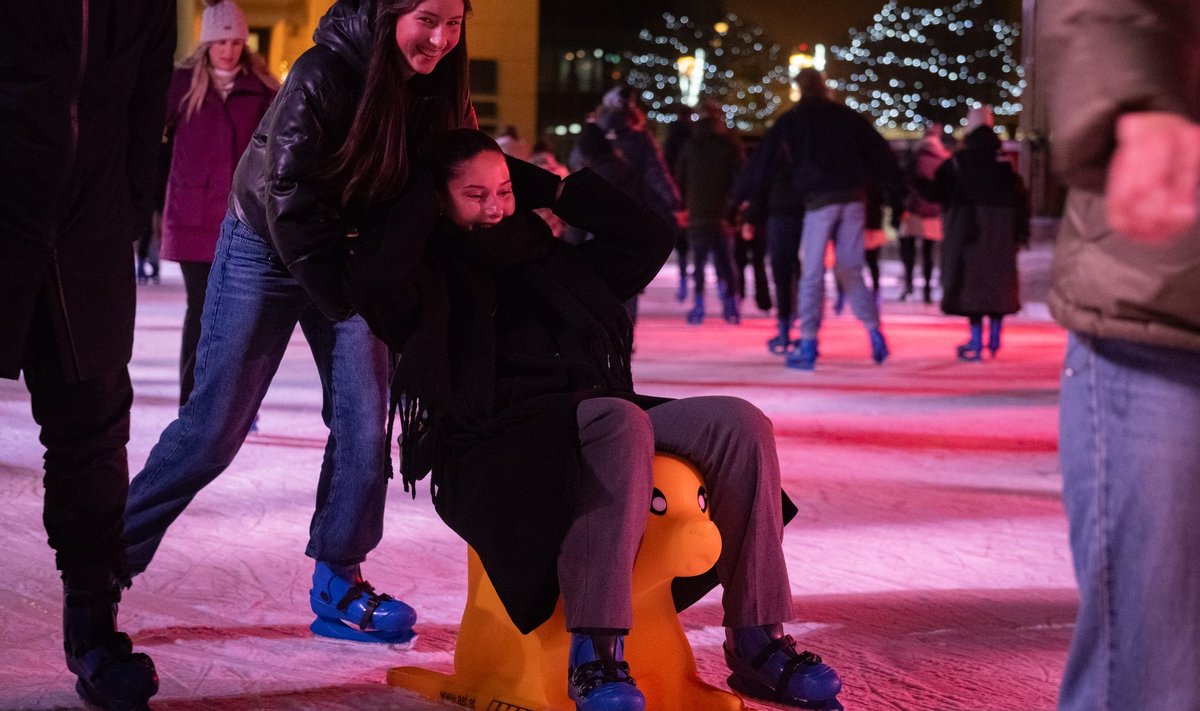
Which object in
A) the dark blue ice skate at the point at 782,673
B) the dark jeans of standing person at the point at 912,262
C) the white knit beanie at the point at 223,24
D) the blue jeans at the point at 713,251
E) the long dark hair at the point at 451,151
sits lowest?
the dark jeans of standing person at the point at 912,262

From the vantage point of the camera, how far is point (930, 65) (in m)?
37.2

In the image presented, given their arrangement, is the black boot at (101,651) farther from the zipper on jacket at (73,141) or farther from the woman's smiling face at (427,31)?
the woman's smiling face at (427,31)

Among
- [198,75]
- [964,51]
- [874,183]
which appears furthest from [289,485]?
[964,51]

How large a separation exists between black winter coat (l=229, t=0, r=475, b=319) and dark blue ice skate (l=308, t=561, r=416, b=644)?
2.70 ft

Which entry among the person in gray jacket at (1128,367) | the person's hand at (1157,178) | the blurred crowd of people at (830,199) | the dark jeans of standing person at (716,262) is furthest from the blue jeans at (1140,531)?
the dark jeans of standing person at (716,262)

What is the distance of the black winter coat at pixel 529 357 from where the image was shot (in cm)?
287

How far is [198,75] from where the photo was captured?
19.9 ft

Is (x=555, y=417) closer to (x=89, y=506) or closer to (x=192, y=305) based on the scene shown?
(x=89, y=506)

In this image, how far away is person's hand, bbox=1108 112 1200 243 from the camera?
1.54m

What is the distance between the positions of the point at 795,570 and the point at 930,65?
34.6 metres

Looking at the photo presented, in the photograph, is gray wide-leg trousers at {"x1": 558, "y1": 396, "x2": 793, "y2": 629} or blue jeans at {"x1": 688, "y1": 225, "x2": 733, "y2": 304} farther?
blue jeans at {"x1": 688, "y1": 225, "x2": 733, "y2": 304}

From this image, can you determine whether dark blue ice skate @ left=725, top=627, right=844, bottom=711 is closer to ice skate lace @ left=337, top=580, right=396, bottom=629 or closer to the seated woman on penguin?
the seated woman on penguin

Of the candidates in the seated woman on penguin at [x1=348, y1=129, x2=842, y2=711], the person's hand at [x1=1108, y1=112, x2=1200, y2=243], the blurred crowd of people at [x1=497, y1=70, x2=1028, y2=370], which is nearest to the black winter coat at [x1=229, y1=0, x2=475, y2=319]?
the seated woman on penguin at [x1=348, y1=129, x2=842, y2=711]

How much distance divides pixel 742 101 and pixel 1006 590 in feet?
132
